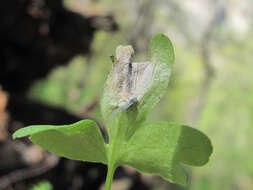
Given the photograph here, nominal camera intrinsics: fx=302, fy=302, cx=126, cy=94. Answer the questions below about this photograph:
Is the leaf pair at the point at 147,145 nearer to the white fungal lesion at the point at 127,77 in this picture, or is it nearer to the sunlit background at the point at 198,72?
the white fungal lesion at the point at 127,77

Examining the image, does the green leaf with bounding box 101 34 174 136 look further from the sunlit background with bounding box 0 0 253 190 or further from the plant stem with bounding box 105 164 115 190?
the sunlit background with bounding box 0 0 253 190

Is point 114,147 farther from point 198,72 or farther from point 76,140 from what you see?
point 198,72

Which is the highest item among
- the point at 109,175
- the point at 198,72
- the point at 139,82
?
the point at 139,82

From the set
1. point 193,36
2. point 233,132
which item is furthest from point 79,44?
point 233,132

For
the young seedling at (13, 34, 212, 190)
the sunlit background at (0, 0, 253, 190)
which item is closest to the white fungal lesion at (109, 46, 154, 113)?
the young seedling at (13, 34, 212, 190)

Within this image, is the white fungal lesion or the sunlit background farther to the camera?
the sunlit background

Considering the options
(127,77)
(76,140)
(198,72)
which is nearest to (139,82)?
(127,77)

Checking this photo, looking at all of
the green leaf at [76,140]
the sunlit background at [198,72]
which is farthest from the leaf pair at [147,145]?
the sunlit background at [198,72]
